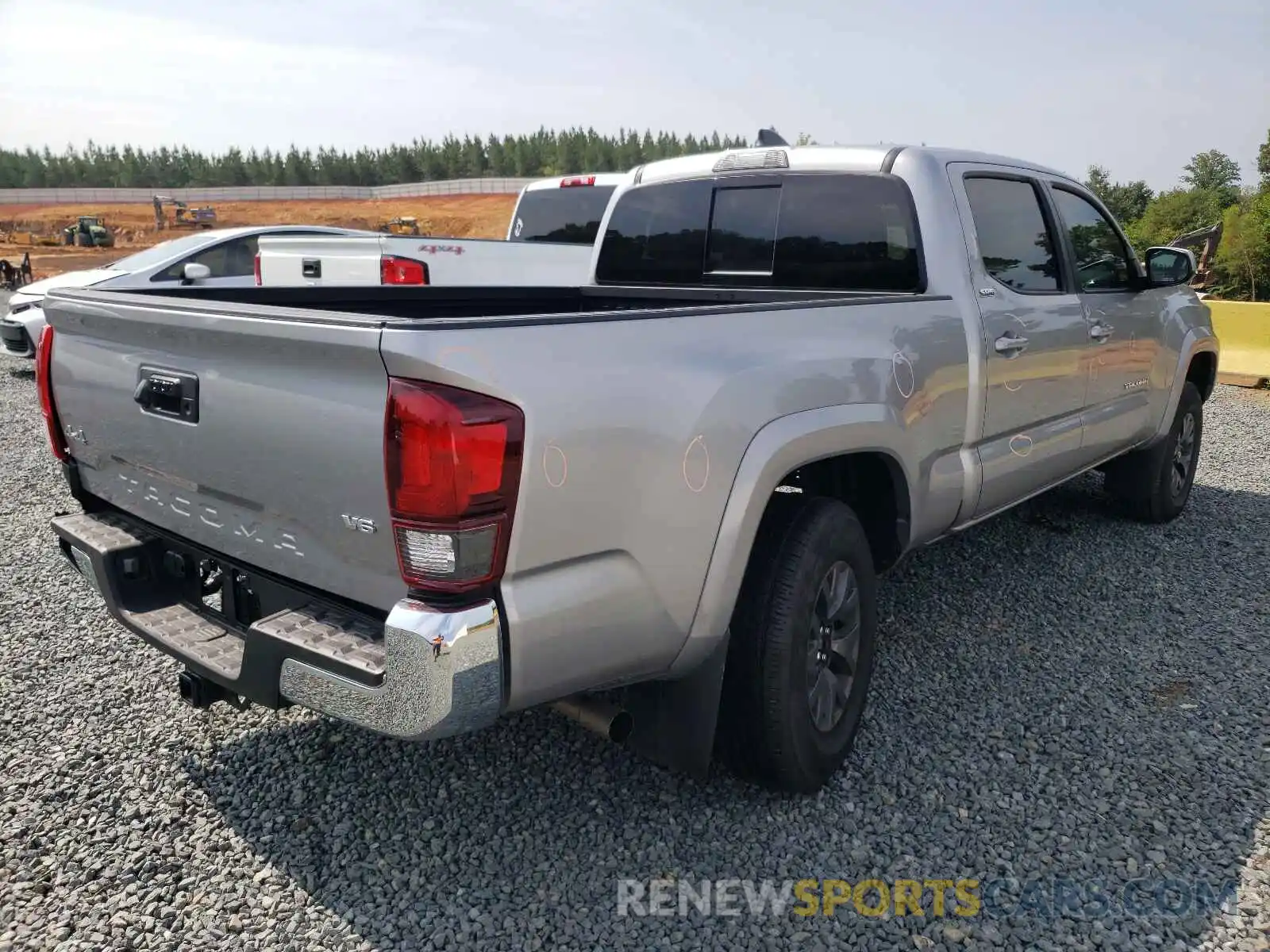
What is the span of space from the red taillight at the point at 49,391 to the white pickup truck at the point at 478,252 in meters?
4.55

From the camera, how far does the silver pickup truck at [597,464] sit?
75.7 inches

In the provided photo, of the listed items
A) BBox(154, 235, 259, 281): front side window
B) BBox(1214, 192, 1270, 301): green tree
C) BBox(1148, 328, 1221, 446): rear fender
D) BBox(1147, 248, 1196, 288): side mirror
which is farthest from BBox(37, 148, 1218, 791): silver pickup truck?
BBox(1214, 192, 1270, 301): green tree

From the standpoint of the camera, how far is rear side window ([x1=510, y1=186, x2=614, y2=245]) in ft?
32.9

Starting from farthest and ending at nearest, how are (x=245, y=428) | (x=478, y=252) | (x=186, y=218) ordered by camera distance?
(x=186, y=218)
(x=478, y=252)
(x=245, y=428)

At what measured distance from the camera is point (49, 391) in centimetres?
293

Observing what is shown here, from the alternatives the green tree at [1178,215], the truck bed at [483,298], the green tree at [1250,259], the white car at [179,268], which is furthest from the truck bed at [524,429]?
the green tree at [1178,215]

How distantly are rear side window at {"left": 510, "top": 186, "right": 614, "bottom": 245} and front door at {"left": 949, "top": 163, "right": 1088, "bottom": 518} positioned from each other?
249 inches

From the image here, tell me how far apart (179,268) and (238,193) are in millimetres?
68518

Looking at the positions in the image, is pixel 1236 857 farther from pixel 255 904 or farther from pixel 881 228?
pixel 255 904

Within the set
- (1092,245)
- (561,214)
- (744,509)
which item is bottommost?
(744,509)

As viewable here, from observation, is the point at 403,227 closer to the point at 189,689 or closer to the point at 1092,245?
the point at 1092,245

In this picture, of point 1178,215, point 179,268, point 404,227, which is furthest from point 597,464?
point 1178,215

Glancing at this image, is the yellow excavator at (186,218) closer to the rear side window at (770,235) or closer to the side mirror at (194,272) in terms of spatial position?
the side mirror at (194,272)

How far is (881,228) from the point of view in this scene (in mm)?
3584
